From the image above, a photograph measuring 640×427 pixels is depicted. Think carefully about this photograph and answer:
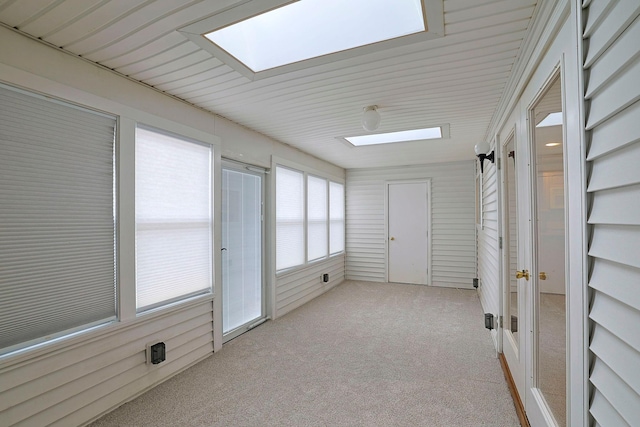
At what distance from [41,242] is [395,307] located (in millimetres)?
4063

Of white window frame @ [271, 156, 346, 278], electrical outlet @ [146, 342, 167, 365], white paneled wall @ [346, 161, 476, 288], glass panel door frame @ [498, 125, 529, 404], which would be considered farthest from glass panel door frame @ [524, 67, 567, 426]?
white paneled wall @ [346, 161, 476, 288]

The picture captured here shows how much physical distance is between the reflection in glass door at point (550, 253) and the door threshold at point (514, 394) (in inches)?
15.0

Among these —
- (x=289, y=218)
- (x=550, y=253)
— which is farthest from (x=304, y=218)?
(x=550, y=253)

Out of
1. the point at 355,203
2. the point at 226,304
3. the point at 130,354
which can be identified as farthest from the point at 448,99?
the point at 355,203

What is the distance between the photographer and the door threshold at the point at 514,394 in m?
1.92

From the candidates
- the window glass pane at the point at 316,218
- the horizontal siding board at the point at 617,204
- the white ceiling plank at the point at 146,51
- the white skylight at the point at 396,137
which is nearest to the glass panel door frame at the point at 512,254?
the horizontal siding board at the point at 617,204

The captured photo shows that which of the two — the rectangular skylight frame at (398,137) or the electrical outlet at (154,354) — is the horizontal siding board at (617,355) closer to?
the electrical outlet at (154,354)

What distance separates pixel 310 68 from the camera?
6.86ft

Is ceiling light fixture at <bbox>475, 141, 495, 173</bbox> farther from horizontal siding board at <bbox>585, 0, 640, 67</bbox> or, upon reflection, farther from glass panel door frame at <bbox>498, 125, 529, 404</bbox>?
horizontal siding board at <bbox>585, 0, 640, 67</bbox>

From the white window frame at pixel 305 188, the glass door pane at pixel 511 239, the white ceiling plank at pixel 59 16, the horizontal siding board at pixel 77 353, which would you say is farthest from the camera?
the white window frame at pixel 305 188

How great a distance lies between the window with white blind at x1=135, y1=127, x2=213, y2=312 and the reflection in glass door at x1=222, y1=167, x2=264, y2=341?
0.33 m

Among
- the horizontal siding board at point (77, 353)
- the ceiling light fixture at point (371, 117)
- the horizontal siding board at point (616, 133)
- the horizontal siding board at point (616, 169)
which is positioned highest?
the ceiling light fixture at point (371, 117)

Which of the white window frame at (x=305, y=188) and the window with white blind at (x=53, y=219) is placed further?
the white window frame at (x=305, y=188)

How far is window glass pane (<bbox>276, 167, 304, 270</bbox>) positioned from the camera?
4172mm
